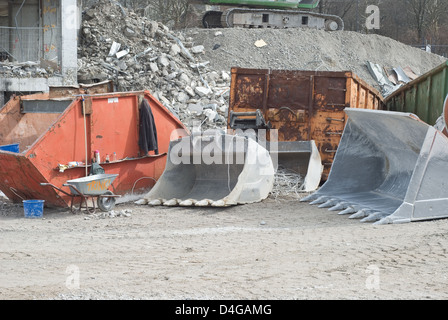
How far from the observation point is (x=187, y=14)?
34.2 meters

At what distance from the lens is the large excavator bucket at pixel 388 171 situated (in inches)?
331

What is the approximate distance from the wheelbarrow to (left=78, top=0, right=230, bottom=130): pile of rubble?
7891 millimetres

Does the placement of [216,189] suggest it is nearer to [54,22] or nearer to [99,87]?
[99,87]

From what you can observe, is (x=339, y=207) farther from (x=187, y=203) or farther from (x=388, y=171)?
(x=187, y=203)

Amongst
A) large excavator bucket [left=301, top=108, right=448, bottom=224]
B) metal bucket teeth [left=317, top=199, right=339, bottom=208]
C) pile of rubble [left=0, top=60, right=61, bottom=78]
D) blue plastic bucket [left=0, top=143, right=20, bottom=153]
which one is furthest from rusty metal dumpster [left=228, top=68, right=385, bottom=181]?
pile of rubble [left=0, top=60, right=61, bottom=78]

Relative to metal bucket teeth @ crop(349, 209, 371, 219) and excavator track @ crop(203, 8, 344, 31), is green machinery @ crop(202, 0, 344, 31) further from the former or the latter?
metal bucket teeth @ crop(349, 209, 371, 219)

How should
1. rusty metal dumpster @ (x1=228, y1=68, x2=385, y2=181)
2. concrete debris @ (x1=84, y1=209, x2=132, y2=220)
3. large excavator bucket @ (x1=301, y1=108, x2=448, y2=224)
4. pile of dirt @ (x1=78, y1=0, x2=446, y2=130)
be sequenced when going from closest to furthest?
large excavator bucket @ (x1=301, y1=108, x2=448, y2=224), concrete debris @ (x1=84, y1=209, x2=132, y2=220), rusty metal dumpster @ (x1=228, y1=68, x2=385, y2=181), pile of dirt @ (x1=78, y1=0, x2=446, y2=130)

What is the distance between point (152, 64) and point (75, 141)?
11.7 m

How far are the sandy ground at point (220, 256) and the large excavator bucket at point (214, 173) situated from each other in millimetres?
366

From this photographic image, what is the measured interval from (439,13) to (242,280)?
130ft

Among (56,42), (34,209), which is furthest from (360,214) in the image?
(56,42)

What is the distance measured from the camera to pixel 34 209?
949 centimetres

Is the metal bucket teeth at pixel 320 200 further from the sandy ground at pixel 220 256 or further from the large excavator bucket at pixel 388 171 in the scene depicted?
the sandy ground at pixel 220 256

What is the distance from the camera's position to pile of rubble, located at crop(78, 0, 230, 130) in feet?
64.5
